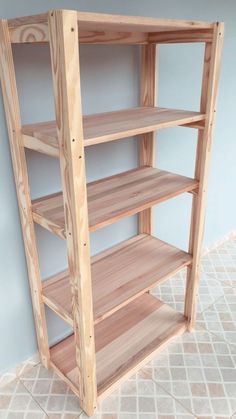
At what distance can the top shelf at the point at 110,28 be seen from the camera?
0.87 m

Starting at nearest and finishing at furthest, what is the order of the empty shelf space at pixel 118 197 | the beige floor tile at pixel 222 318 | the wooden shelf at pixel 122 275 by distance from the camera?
the empty shelf space at pixel 118 197
the wooden shelf at pixel 122 275
the beige floor tile at pixel 222 318

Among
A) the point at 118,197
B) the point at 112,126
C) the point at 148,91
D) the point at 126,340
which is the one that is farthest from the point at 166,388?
the point at 148,91

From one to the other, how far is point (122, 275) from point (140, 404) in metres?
0.51

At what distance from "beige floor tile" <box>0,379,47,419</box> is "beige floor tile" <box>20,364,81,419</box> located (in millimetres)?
20

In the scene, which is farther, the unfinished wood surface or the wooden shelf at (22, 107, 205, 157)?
the unfinished wood surface

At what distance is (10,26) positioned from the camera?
0.99 meters

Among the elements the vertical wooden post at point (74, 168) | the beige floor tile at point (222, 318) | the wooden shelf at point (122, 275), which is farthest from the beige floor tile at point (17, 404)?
the beige floor tile at point (222, 318)

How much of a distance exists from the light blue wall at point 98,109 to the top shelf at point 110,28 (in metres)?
0.07

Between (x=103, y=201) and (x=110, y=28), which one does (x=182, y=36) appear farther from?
(x=103, y=201)

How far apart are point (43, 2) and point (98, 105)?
1.32 ft

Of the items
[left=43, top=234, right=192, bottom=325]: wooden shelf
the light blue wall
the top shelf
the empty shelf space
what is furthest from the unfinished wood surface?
[left=43, top=234, right=192, bottom=325]: wooden shelf

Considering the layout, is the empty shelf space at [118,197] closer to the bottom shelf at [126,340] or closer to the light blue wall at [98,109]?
the light blue wall at [98,109]

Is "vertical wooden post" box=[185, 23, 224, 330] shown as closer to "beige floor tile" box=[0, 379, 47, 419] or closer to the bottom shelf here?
the bottom shelf

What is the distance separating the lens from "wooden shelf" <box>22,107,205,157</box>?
1012 millimetres
